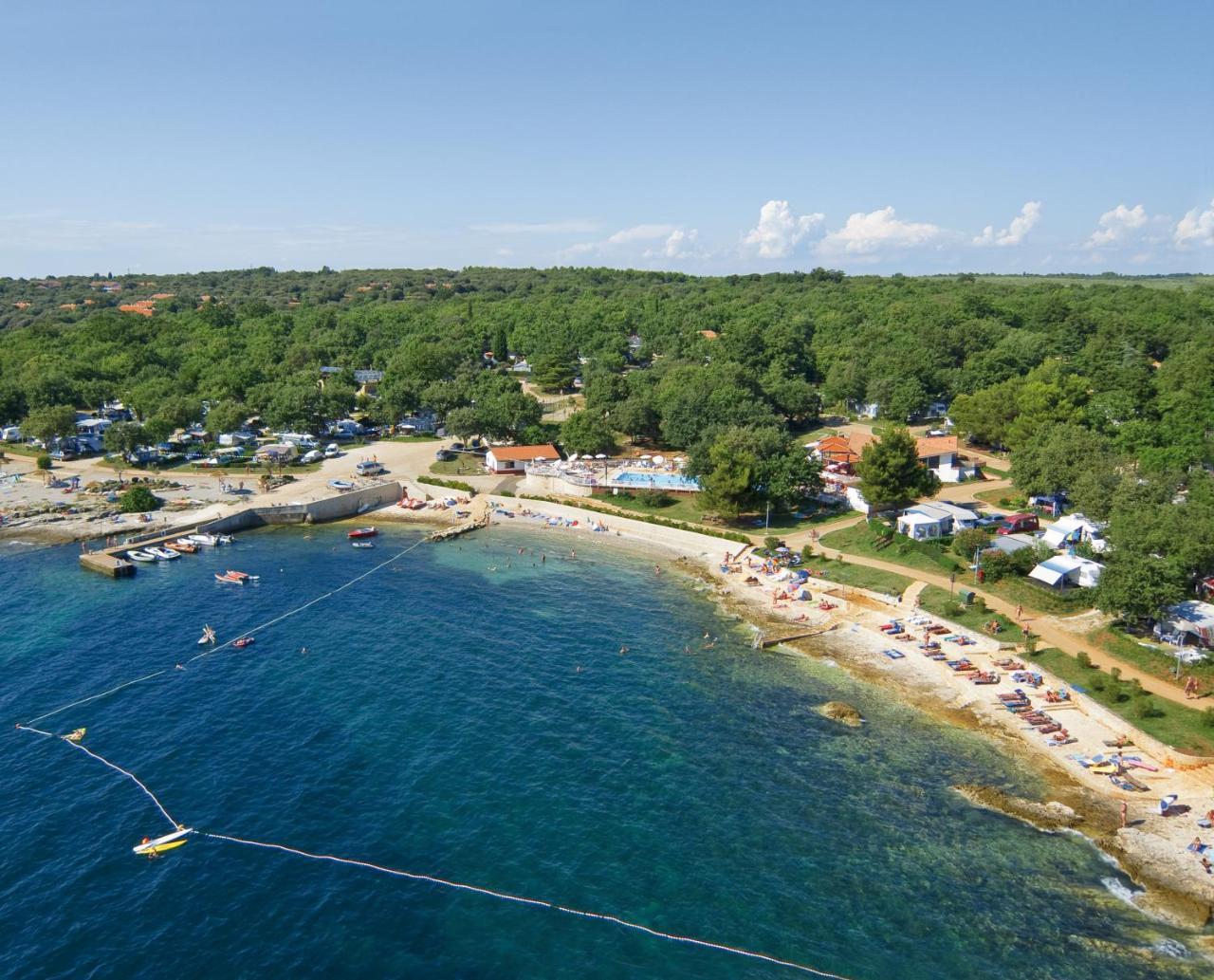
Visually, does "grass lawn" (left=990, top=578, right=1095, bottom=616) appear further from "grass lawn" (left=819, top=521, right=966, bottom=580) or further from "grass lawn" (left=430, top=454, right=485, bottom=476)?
"grass lawn" (left=430, top=454, right=485, bottom=476)

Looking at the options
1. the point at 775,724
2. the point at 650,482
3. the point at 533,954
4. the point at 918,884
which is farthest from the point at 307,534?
the point at 918,884

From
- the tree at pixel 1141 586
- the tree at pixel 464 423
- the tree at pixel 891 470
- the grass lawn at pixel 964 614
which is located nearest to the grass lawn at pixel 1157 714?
the tree at pixel 1141 586

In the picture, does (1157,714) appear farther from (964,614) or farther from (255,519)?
(255,519)

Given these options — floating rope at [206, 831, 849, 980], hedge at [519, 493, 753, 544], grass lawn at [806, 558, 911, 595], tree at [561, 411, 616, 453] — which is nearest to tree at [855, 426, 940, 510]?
grass lawn at [806, 558, 911, 595]

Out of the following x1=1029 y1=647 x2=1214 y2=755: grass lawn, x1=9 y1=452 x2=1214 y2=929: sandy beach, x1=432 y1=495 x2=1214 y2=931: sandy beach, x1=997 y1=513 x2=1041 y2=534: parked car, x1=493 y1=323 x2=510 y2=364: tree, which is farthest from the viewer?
x1=493 y1=323 x2=510 y2=364: tree

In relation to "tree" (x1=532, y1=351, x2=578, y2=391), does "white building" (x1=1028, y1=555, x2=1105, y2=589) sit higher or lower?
lower

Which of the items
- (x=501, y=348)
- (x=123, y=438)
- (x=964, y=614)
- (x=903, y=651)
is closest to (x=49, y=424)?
(x=123, y=438)
